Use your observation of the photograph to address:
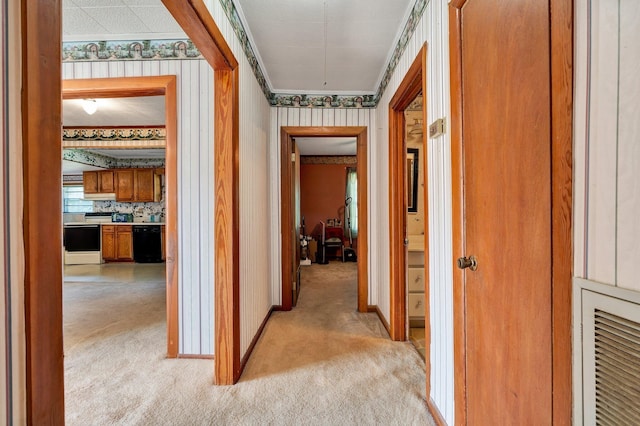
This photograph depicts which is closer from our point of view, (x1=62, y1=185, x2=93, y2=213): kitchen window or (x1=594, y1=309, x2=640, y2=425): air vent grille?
(x1=594, y1=309, x2=640, y2=425): air vent grille

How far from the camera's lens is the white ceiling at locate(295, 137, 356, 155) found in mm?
5480

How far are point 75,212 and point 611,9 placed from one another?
9303 millimetres

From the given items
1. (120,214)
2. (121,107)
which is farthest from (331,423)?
(120,214)

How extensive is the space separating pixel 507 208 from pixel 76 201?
9.14m

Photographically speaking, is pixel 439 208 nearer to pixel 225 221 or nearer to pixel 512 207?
pixel 512 207

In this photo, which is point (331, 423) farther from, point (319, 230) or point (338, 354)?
point (319, 230)

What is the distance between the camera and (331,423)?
→ 1.52 metres

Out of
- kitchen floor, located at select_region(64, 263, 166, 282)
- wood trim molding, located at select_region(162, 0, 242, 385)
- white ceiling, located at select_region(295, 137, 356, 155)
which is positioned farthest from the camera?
white ceiling, located at select_region(295, 137, 356, 155)

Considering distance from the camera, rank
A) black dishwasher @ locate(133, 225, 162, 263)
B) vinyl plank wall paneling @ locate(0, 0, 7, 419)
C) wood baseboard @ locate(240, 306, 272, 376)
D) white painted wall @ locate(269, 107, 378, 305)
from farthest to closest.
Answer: black dishwasher @ locate(133, 225, 162, 263), white painted wall @ locate(269, 107, 378, 305), wood baseboard @ locate(240, 306, 272, 376), vinyl plank wall paneling @ locate(0, 0, 7, 419)

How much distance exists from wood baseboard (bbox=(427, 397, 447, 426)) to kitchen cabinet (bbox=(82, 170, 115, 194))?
7629 mm

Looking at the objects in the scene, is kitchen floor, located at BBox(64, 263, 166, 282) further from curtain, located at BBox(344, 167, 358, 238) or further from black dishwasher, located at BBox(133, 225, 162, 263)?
curtain, located at BBox(344, 167, 358, 238)

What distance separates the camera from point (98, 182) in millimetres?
6691


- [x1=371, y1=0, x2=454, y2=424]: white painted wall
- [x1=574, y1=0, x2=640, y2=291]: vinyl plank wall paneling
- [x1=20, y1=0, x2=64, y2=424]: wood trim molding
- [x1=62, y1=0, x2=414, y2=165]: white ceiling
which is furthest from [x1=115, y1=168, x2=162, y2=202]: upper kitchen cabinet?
[x1=574, y1=0, x2=640, y2=291]: vinyl plank wall paneling

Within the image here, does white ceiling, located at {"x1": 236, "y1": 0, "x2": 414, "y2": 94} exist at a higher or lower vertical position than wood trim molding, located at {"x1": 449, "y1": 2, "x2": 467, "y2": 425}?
higher
